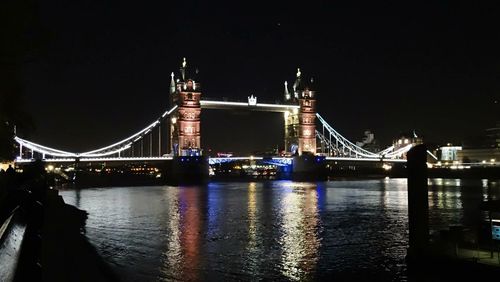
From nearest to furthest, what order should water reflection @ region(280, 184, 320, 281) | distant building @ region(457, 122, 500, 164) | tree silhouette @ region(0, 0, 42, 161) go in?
tree silhouette @ region(0, 0, 42, 161), water reflection @ region(280, 184, 320, 281), distant building @ region(457, 122, 500, 164)

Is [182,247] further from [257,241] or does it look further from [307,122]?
[307,122]

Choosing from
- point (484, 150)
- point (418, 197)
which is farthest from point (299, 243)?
point (484, 150)

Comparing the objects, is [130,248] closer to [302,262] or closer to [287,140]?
[302,262]

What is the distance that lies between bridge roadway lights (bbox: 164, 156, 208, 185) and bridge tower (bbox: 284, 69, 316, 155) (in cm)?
2507

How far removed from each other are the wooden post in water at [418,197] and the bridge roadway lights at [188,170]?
66.4 metres

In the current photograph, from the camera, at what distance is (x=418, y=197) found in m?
11.6

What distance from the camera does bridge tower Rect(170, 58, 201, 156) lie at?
8719cm

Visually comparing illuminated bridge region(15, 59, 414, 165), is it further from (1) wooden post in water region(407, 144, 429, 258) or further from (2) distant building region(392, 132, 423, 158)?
(1) wooden post in water region(407, 144, 429, 258)

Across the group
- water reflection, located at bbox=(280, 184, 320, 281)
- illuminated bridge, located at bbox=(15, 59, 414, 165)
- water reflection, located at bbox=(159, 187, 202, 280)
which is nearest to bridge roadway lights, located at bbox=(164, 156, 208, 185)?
illuminated bridge, located at bbox=(15, 59, 414, 165)

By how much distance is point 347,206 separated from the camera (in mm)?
34625

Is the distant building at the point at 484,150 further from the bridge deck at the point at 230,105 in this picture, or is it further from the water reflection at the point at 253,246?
the water reflection at the point at 253,246

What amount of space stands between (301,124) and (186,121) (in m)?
26.8

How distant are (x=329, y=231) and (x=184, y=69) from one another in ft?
256

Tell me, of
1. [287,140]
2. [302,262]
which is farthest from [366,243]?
[287,140]
